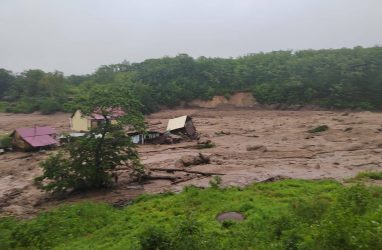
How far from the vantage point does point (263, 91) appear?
53281 mm

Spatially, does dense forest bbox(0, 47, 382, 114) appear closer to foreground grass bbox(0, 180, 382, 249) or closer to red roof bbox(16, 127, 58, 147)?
red roof bbox(16, 127, 58, 147)

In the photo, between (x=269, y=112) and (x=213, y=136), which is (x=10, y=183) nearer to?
(x=213, y=136)

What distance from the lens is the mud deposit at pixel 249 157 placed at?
778 inches

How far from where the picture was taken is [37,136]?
104ft

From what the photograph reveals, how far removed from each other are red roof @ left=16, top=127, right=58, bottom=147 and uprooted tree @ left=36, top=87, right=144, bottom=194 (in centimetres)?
1234

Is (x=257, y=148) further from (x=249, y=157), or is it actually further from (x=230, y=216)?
(x=230, y=216)

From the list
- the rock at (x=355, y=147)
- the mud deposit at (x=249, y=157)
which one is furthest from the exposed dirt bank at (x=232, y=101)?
the rock at (x=355, y=147)

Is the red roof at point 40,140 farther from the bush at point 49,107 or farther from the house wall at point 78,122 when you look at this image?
the bush at point 49,107

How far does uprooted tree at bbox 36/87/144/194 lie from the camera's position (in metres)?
19.0

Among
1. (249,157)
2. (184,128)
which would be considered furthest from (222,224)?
(184,128)

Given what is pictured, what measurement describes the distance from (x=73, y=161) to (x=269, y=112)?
33.3m

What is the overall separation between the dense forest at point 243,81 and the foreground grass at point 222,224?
103 ft

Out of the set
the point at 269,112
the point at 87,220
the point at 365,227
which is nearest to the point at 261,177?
the point at 87,220

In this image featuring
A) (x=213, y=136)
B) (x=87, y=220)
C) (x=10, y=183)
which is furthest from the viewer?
(x=213, y=136)
